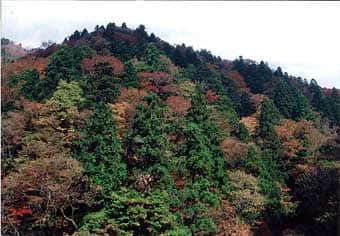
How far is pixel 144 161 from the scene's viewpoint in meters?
33.1

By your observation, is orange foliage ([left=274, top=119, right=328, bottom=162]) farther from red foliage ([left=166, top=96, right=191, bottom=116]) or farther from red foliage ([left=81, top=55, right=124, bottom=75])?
red foliage ([left=81, top=55, right=124, bottom=75])

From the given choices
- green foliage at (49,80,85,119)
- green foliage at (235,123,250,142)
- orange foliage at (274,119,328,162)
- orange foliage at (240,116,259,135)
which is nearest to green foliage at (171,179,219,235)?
Answer: green foliage at (49,80,85,119)

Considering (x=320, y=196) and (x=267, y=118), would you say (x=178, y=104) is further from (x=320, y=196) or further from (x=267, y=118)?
(x=320, y=196)

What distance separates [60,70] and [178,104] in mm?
9394

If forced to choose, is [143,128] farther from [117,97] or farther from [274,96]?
[274,96]

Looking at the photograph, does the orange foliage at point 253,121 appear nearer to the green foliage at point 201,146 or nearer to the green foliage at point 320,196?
the green foliage at point 320,196

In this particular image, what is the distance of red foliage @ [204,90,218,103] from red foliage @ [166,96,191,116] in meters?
5.75

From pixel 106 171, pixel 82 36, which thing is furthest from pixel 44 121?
pixel 82 36

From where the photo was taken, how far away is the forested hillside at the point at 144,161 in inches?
1169

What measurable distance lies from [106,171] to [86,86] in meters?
11.6

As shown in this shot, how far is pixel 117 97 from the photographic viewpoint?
140ft

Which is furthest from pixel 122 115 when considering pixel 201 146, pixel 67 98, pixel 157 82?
pixel 157 82

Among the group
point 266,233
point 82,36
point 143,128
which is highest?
point 82,36

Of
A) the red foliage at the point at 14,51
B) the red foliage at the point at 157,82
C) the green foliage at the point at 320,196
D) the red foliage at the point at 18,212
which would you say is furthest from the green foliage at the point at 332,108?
the red foliage at the point at 18,212
